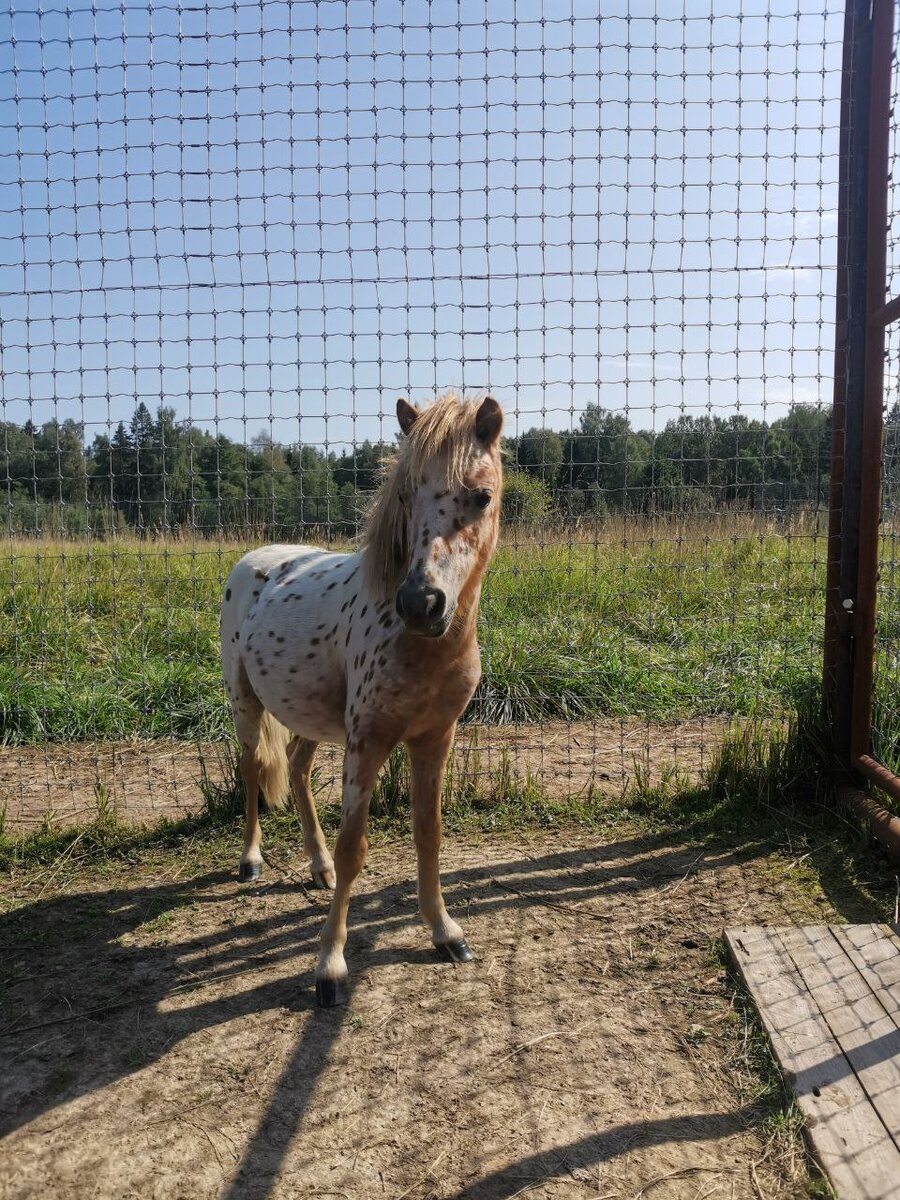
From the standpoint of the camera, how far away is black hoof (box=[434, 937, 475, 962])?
10.7ft

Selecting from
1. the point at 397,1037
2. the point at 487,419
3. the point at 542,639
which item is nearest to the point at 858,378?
the point at 487,419

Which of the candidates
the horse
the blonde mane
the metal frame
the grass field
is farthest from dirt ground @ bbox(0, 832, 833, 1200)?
the grass field

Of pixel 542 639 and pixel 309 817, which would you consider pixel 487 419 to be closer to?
pixel 309 817

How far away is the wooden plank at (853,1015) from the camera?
Result: 238 cm

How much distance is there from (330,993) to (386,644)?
4.09ft

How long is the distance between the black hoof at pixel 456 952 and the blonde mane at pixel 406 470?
1.38m

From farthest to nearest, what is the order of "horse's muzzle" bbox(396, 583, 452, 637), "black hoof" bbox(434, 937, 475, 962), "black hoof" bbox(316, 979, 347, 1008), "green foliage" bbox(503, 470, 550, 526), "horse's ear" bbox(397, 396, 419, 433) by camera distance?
"green foliage" bbox(503, 470, 550, 526) → "black hoof" bbox(434, 937, 475, 962) → "horse's ear" bbox(397, 396, 419, 433) → "black hoof" bbox(316, 979, 347, 1008) → "horse's muzzle" bbox(396, 583, 452, 637)

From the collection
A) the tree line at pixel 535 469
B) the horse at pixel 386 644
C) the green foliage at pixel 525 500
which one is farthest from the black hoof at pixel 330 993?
the green foliage at pixel 525 500

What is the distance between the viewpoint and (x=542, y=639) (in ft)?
23.5

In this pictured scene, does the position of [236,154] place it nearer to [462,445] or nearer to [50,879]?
[462,445]

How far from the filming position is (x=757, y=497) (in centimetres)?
513

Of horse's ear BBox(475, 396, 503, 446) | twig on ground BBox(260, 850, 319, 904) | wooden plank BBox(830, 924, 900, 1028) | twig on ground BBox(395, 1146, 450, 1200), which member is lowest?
twig on ground BBox(260, 850, 319, 904)

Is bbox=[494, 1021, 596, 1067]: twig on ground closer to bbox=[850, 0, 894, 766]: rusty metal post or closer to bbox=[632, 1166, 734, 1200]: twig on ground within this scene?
bbox=[632, 1166, 734, 1200]: twig on ground

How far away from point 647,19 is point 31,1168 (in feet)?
18.1
